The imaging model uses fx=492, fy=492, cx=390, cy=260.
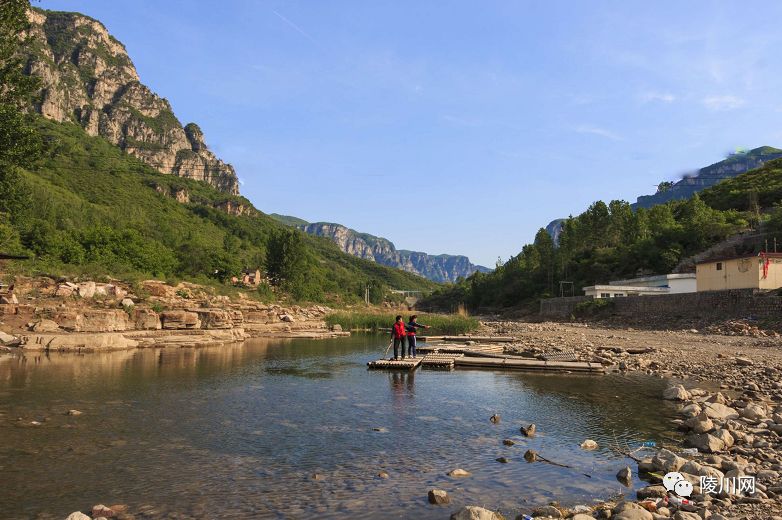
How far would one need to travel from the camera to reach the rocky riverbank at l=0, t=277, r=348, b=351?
3306 cm

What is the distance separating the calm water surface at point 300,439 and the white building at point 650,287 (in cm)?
5016

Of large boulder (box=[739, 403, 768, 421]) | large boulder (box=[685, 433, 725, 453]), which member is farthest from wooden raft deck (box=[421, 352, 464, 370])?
large boulder (box=[685, 433, 725, 453])

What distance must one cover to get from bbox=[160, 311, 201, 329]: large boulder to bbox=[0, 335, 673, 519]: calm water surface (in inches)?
663

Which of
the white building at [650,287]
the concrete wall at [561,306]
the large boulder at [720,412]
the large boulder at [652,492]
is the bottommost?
the large boulder at [652,492]

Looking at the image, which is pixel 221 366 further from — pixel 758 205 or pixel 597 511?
pixel 758 205

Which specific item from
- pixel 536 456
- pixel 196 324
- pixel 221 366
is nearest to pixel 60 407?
pixel 221 366

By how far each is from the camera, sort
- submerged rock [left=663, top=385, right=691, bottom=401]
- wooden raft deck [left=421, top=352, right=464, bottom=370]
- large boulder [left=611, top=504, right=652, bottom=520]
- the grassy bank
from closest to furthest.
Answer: large boulder [left=611, top=504, right=652, bottom=520]
submerged rock [left=663, top=385, right=691, bottom=401]
wooden raft deck [left=421, top=352, right=464, bottom=370]
the grassy bank

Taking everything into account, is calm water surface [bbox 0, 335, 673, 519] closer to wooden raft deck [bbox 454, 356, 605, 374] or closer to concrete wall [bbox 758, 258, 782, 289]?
wooden raft deck [bbox 454, 356, 605, 374]

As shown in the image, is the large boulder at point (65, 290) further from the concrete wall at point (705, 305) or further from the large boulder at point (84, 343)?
the concrete wall at point (705, 305)

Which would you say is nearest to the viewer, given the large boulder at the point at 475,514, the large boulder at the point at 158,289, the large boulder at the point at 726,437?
the large boulder at the point at 475,514

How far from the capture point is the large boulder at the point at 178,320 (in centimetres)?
4191

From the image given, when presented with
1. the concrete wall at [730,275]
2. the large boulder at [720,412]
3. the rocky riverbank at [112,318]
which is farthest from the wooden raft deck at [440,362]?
the concrete wall at [730,275]

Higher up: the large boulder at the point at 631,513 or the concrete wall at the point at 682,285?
the concrete wall at the point at 682,285

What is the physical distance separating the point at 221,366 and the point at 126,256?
138 feet
